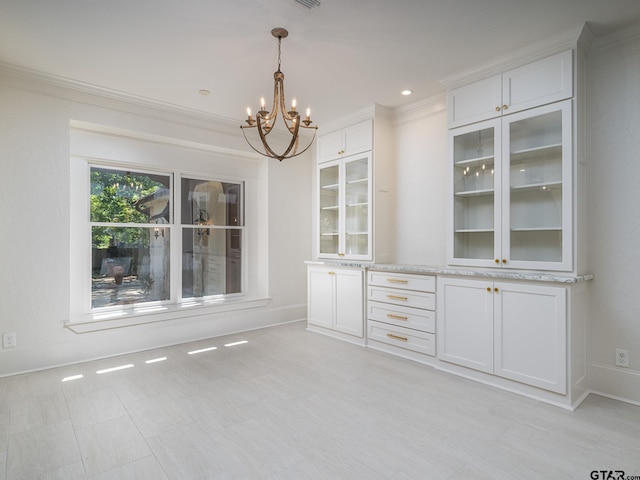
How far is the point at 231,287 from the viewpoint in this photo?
4.97 m

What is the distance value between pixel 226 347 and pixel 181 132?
8.47 ft

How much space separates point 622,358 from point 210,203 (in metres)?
4.52

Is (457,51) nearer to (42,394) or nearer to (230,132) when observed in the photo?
(230,132)

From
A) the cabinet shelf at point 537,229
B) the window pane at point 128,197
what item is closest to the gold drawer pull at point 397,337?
the cabinet shelf at point 537,229

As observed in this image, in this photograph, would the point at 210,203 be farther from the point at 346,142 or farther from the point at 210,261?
the point at 346,142

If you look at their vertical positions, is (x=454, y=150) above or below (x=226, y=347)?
above

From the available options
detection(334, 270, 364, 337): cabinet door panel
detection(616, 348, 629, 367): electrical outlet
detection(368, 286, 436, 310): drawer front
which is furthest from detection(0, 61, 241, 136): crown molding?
detection(616, 348, 629, 367): electrical outlet

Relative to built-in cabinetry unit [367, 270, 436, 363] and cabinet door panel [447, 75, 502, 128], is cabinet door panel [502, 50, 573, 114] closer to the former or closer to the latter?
cabinet door panel [447, 75, 502, 128]

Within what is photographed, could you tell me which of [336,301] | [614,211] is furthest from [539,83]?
[336,301]

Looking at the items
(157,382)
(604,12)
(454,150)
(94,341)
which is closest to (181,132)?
(94,341)

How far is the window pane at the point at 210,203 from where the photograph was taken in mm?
4535

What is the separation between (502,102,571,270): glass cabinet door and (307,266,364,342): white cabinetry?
5.61ft

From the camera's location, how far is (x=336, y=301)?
4340 millimetres

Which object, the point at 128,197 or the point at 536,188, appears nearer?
the point at 536,188
